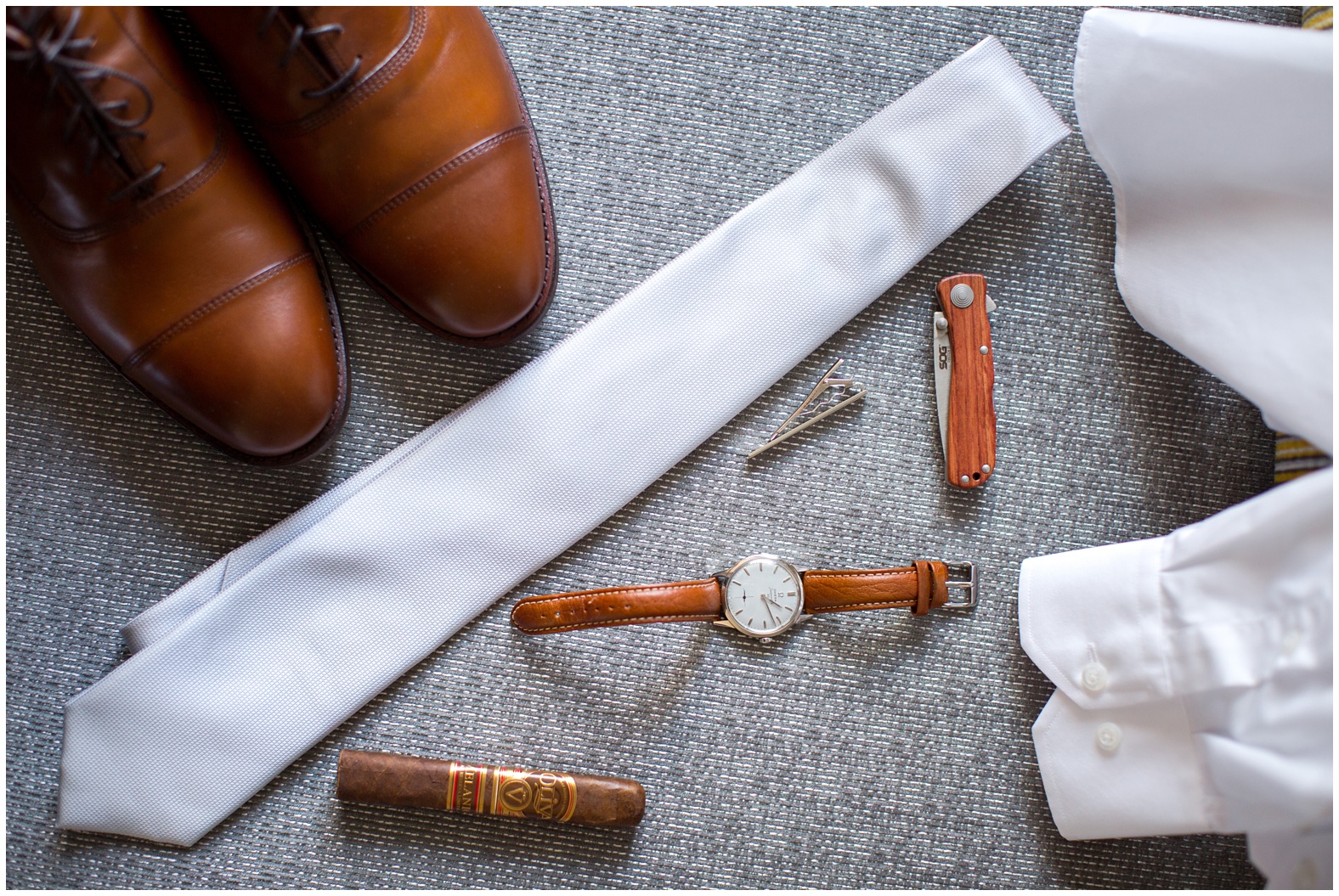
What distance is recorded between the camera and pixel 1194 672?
65 cm

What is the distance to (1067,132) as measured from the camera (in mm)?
762

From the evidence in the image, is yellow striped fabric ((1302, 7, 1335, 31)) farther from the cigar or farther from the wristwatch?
the cigar

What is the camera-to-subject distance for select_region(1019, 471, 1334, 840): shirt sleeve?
0.60 metres

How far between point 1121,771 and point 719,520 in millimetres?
376

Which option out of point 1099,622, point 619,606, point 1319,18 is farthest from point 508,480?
point 1319,18

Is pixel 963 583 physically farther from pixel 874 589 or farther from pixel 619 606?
A: pixel 619 606

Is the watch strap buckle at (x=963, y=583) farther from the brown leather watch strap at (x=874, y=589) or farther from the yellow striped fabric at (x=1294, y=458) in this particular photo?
the yellow striped fabric at (x=1294, y=458)

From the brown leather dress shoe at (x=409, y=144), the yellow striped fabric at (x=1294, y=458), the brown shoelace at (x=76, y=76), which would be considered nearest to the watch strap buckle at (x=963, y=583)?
the yellow striped fabric at (x=1294, y=458)

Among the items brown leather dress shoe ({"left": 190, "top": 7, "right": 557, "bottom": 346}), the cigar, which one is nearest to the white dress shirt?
the cigar

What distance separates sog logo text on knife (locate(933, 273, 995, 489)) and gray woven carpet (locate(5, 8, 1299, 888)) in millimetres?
21

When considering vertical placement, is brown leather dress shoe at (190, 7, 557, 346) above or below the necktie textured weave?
above

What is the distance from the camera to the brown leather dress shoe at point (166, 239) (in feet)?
1.97

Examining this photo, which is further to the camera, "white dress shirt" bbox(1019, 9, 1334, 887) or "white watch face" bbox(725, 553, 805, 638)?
"white watch face" bbox(725, 553, 805, 638)

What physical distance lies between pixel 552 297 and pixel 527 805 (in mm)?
416
